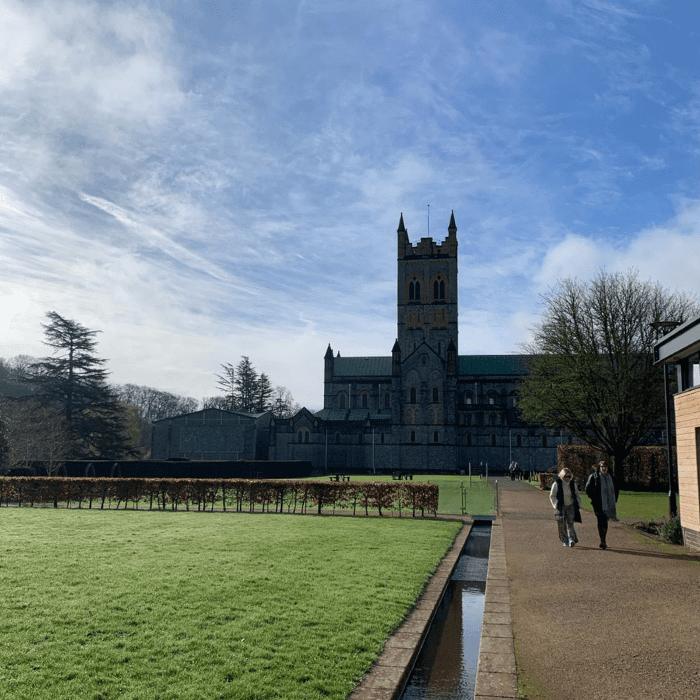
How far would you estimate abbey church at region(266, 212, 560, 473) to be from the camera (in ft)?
250

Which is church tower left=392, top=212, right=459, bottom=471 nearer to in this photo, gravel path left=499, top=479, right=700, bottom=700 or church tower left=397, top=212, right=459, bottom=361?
church tower left=397, top=212, right=459, bottom=361

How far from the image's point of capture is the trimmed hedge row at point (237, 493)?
74.4 ft

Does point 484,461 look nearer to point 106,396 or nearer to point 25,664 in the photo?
point 106,396

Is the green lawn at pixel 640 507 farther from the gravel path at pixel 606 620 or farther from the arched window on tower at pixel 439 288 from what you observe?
the arched window on tower at pixel 439 288

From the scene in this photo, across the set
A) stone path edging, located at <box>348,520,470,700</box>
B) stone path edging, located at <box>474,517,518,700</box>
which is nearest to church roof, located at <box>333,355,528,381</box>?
stone path edging, located at <box>474,517,518,700</box>

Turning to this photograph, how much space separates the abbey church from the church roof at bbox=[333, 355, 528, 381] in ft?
2.36

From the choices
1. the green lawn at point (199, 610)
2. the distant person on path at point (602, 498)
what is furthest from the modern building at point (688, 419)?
the green lawn at point (199, 610)

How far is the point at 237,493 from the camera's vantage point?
79.6ft

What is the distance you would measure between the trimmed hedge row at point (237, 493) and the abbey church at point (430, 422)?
49.3m

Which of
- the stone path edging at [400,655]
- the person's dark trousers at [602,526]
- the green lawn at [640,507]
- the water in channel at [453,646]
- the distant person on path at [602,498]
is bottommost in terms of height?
the green lawn at [640,507]

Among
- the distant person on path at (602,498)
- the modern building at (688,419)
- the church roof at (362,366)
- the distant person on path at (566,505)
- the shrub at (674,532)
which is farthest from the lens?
the church roof at (362,366)

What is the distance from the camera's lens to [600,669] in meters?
6.15

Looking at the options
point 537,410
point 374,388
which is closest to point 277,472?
point 537,410

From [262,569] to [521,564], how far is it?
5.27 meters
